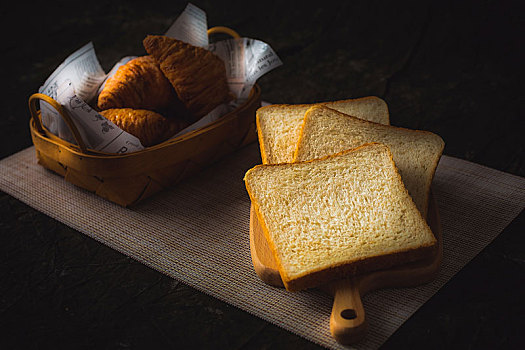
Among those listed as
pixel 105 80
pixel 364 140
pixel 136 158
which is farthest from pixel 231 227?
pixel 105 80

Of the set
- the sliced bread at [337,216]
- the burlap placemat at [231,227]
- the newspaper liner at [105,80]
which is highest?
the newspaper liner at [105,80]

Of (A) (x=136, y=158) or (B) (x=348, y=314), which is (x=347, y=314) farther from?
(A) (x=136, y=158)

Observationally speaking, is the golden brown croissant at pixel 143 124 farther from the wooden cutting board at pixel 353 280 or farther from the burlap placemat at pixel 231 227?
the wooden cutting board at pixel 353 280

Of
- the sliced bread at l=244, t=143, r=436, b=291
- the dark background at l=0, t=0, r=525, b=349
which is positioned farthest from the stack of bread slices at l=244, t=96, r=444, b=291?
the dark background at l=0, t=0, r=525, b=349

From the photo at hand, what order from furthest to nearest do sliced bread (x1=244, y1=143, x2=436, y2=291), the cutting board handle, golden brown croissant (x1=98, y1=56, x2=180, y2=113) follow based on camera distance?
golden brown croissant (x1=98, y1=56, x2=180, y2=113), sliced bread (x1=244, y1=143, x2=436, y2=291), the cutting board handle

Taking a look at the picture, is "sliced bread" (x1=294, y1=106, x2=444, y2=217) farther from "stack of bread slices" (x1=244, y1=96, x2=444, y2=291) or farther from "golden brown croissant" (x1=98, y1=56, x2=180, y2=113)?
"golden brown croissant" (x1=98, y1=56, x2=180, y2=113)

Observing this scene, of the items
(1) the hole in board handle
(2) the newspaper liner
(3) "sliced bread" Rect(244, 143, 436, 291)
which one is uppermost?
(2) the newspaper liner

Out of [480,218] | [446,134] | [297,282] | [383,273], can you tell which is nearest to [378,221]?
[383,273]

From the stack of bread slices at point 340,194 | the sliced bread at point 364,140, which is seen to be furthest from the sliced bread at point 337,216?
the sliced bread at point 364,140
